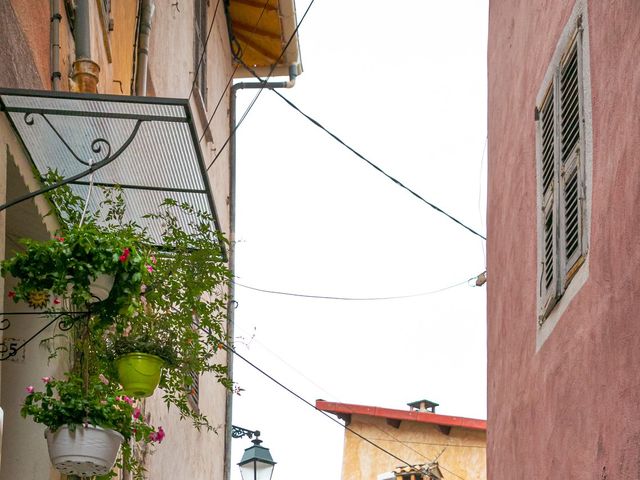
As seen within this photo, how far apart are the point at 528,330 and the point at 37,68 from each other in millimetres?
2838

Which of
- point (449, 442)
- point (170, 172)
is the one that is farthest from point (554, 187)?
point (449, 442)

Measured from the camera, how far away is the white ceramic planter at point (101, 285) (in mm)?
6134

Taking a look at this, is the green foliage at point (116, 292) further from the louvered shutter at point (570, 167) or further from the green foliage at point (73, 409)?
the louvered shutter at point (570, 167)

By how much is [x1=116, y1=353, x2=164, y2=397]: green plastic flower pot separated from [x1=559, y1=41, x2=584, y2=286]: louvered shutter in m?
2.29

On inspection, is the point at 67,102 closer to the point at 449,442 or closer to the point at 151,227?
the point at 151,227

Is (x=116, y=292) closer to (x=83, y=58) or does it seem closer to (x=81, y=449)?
(x=81, y=449)

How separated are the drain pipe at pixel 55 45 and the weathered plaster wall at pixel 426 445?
16647 mm

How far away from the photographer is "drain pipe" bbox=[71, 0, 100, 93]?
7973mm

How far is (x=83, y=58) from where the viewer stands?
8.02m

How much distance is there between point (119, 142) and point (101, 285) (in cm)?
122

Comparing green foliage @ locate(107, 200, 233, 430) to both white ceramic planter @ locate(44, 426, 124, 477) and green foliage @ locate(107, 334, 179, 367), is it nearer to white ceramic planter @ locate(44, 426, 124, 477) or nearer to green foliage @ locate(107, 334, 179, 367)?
green foliage @ locate(107, 334, 179, 367)

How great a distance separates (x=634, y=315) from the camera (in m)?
4.85

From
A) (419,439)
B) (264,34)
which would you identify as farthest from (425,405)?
(264,34)

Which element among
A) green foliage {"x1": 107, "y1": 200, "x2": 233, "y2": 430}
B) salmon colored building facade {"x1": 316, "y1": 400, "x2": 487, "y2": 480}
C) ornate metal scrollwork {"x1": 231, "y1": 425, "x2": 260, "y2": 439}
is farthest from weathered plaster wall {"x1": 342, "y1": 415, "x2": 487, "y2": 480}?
green foliage {"x1": 107, "y1": 200, "x2": 233, "y2": 430}
